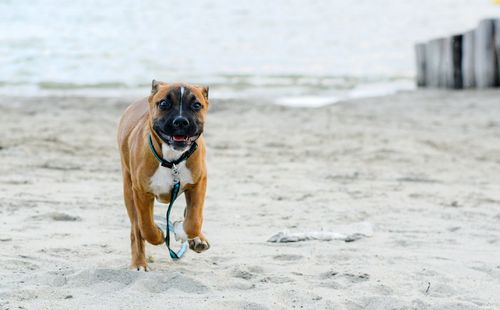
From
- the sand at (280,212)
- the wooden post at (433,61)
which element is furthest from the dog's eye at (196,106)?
the wooden post at (433,61)

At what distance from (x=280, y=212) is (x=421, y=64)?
1033 centimetres

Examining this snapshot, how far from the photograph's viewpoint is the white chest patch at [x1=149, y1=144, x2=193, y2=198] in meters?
5.45

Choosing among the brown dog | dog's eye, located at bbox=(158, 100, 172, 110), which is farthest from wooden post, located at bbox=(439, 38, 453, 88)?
dog's eye, located at bbox=(158, 100, 172, 110)

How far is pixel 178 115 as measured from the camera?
17.0 feet

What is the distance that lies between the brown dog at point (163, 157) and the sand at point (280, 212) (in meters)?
0.29

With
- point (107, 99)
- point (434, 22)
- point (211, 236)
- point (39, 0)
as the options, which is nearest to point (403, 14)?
point (434, 22)

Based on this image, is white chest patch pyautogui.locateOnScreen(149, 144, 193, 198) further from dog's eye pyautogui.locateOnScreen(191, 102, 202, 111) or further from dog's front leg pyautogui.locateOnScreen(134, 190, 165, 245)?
dog's eye pyautogui.locateOnScreen(191, 102, 202, 111)

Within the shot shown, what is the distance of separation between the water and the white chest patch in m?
11.3

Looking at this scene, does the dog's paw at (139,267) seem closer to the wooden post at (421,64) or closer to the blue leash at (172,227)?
the blue leash at (172,227)

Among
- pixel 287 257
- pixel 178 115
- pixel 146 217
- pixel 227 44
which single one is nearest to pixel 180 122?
pixel 178 115

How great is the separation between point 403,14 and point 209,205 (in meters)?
30.5

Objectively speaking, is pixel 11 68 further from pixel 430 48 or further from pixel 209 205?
pixel 209 205

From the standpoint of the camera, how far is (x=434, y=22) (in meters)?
34.9

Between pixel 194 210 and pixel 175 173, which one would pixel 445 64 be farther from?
pixel 175 173
